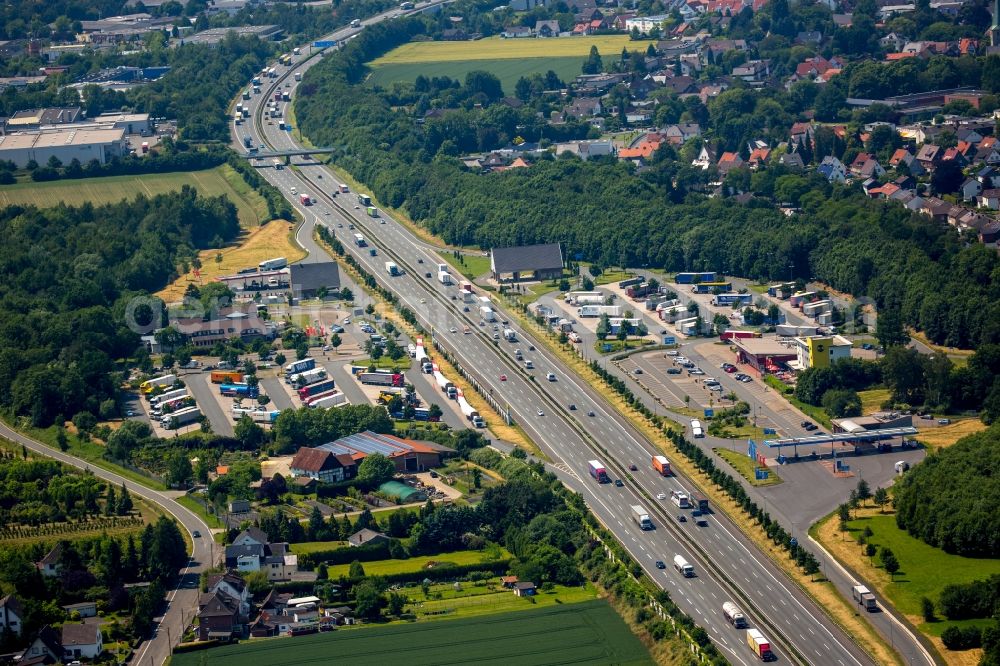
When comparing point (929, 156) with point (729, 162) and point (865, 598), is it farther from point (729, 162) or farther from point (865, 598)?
point (865, 598)

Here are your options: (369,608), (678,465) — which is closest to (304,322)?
(678,465)

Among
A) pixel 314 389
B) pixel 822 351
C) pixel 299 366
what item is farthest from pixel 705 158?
pixel 314 389

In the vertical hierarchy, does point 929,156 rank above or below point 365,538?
above

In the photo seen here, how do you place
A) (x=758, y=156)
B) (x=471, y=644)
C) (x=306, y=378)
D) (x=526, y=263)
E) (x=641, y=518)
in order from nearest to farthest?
(x=471, y=644) → (x=641, y=518) → (x=306, y=378) → (x=526, y=263) → (x=758, y=156)

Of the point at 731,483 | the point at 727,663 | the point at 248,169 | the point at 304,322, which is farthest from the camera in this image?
the point at 248,169

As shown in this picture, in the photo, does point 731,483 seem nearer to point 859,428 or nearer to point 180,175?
point 859,428

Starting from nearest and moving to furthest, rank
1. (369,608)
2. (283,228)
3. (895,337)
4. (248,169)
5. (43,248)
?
1. (369,608)
2. (895,337)
3. (43,248)
4. (283,228)
5. (248,169)
